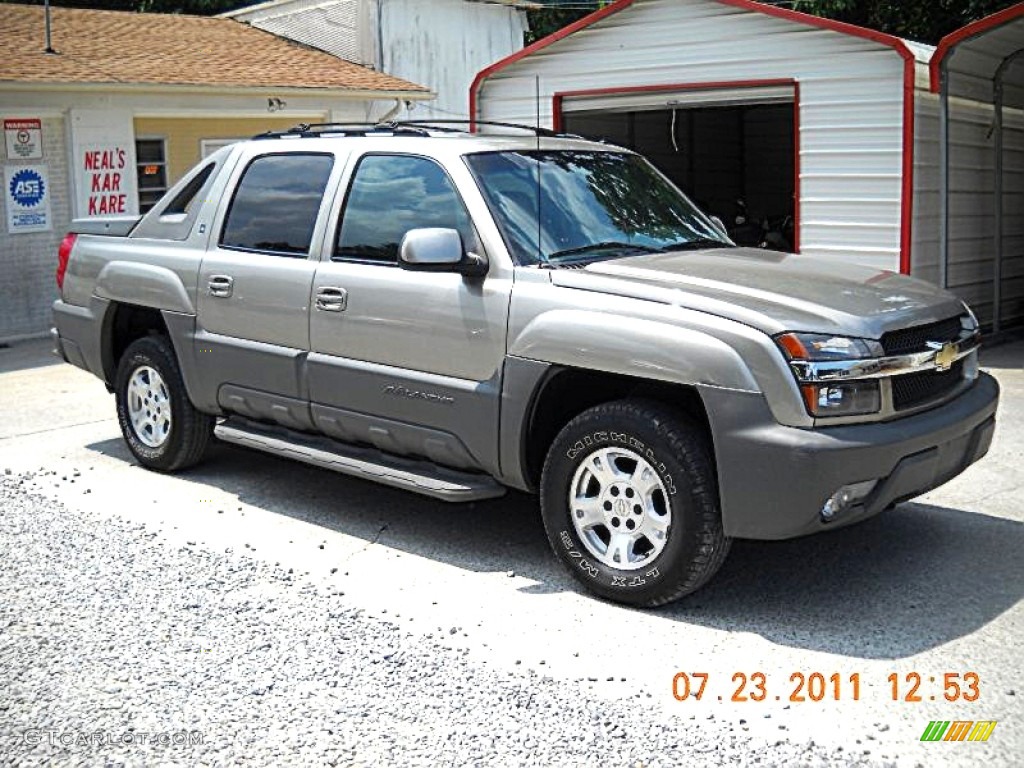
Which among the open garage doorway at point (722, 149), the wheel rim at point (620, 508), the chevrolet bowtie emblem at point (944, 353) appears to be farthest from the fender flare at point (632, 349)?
the open garage doorway at point (722, 149)

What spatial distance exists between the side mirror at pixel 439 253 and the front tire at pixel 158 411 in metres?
2.33

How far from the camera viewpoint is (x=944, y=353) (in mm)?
5512

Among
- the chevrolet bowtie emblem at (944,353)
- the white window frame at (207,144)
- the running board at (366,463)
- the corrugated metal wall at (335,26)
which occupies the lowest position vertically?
the running board at (366,463)

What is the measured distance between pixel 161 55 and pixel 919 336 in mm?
13467

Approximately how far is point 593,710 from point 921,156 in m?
9.07

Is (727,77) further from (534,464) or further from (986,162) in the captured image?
(534,464)

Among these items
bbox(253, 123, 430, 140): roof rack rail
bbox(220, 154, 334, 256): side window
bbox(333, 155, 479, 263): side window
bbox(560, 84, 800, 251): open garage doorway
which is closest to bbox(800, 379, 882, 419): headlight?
bbox(333, 155, 479, 263): side window

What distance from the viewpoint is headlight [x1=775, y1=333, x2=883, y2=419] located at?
4.99 meters

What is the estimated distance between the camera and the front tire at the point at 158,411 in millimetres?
7629

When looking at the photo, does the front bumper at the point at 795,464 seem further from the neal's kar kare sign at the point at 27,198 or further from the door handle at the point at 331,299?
the neal's kar kare sign at the point at 27,198

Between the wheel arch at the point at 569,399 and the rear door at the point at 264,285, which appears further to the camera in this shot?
the rear door at the point at 264,285

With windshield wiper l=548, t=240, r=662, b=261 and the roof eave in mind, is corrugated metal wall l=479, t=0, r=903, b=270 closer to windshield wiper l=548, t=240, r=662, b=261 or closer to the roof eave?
the roof eave

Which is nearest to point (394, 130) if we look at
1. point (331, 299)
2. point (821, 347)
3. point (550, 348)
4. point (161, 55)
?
point (331, 299)

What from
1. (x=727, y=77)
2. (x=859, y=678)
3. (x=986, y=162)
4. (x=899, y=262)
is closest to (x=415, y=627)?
(x=859, y=678)
